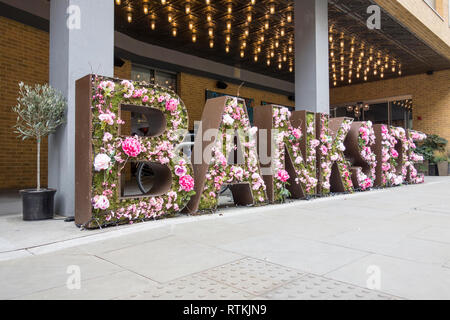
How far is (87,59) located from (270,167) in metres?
3.12

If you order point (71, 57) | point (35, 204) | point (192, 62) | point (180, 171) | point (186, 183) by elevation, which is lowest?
point (35, 204)

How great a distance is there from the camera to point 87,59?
4.28 m

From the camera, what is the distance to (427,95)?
13742mm

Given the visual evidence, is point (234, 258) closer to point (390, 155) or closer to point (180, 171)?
point (180, 171)

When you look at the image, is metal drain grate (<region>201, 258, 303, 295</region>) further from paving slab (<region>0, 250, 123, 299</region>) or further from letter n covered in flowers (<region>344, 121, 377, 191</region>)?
letter n covered in flowers (<region>344, 121, 377, 191</region>)

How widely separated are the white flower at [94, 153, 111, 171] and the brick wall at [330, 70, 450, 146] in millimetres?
13929

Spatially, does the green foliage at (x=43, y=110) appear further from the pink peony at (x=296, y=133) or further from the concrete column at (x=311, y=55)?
the concrete column at (x=311, y=55)

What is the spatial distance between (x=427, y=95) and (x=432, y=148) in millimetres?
2520

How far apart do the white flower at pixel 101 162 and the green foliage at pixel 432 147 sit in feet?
41.7

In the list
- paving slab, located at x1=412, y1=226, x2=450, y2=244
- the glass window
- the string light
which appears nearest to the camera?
paving slab, located at x1=412, y1=226, x2=450, y2=244

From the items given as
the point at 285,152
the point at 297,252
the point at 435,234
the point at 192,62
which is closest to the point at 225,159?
the point at 285,152

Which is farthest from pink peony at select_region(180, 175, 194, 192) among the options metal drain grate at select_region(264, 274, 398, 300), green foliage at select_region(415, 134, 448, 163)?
green foliage at select_region(415, 134, 448, 163)

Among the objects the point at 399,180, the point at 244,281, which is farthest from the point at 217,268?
the point at 399,180

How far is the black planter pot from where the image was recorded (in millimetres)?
3934
